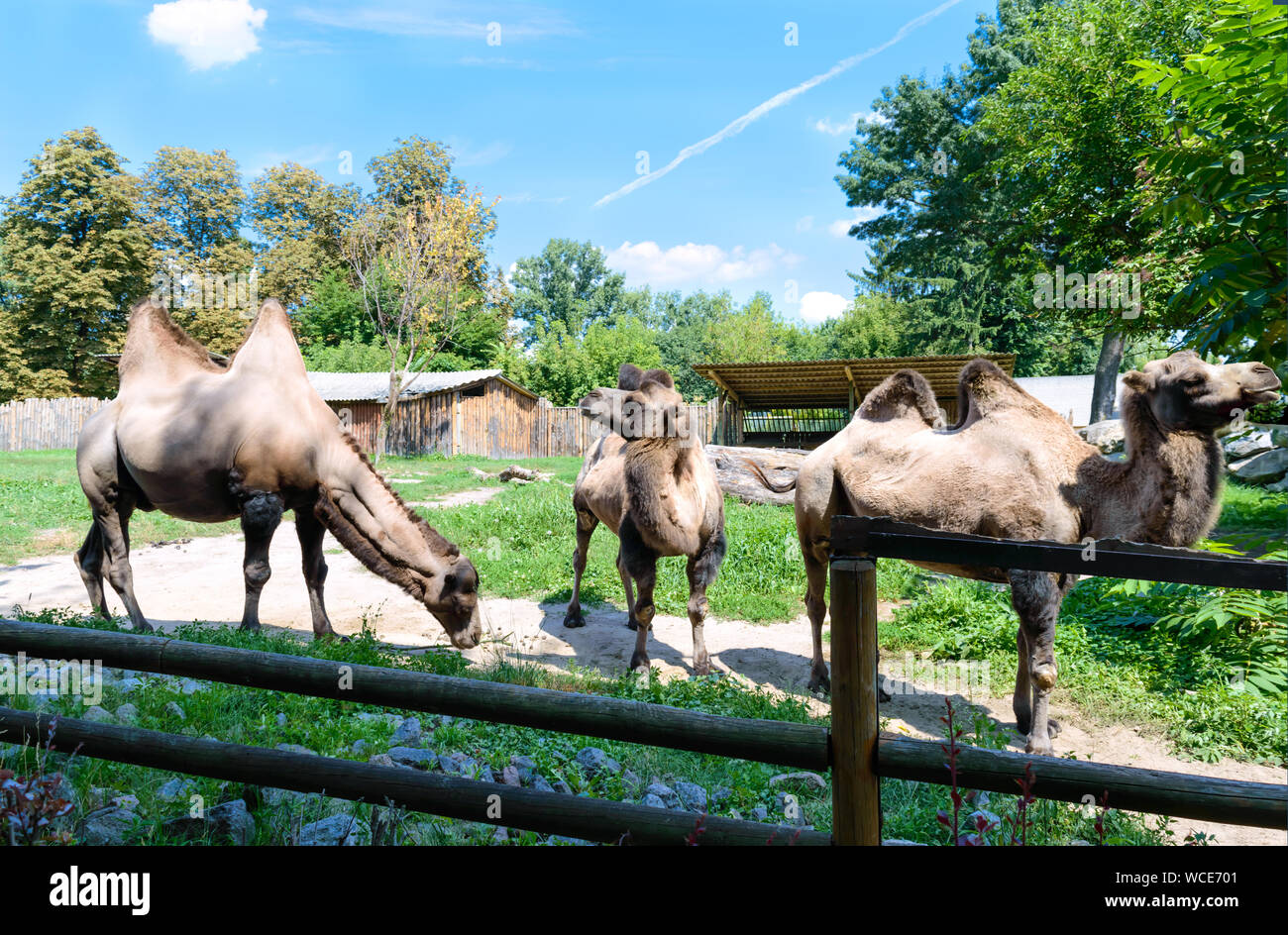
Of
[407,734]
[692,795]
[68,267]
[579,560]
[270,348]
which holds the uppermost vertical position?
[68,267]

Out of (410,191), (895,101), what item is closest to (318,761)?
(895,101)

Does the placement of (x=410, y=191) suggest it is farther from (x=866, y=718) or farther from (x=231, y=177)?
(x=866, y=718)

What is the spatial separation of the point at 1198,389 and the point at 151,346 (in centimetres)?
738

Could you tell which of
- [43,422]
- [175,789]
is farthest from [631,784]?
[43,422]

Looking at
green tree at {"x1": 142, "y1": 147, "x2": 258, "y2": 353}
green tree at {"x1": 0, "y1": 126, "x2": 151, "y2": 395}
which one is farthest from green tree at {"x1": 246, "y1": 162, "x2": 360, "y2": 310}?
green tree at {"x1": 0, "y1": 126, "x2": 151, "y2": 395}

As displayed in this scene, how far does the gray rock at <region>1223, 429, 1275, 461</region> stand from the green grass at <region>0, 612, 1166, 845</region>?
1568 centimetres

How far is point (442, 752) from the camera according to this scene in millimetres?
3586

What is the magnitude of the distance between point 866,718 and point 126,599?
6288 millimetres

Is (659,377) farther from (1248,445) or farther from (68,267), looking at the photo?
(68,267)

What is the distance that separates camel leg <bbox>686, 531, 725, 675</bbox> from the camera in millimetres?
5957

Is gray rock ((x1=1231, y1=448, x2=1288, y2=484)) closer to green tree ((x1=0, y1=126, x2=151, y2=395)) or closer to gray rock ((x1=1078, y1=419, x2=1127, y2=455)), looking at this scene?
gray rock ((x1=1078, y1=419, x2=1127, y2=455))

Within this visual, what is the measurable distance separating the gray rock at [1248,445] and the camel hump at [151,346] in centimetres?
1791

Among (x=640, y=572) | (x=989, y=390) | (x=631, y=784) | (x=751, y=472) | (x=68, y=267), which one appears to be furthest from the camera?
(x=68, y=267)

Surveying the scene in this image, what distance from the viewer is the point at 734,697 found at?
15.8 ft
